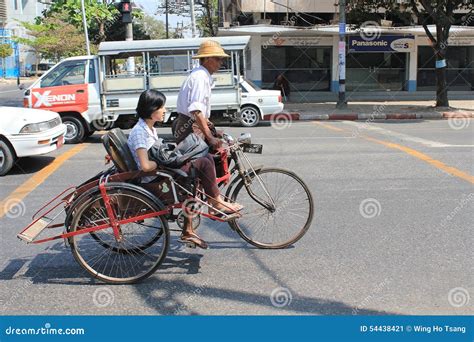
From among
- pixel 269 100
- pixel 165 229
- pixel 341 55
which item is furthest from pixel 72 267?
pixel 341 55

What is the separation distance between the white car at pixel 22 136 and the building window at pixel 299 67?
17.2 metres

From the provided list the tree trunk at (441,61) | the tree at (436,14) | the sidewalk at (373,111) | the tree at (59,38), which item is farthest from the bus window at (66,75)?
→ the tree at (59,38)

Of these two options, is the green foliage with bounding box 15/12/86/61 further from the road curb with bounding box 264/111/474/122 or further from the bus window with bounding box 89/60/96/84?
the bus window with bounding box 89/60/96/84

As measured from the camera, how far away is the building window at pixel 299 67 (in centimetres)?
2500

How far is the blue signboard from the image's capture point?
24953 millimetres

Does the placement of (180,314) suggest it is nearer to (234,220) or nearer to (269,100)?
(234,220)

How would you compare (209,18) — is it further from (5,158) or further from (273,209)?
(273,209)

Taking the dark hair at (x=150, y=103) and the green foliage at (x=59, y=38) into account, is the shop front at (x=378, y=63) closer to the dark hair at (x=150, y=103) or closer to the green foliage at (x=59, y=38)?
the dark hair at (x=150, y=103)

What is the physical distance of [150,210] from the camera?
Answer: 432 cm

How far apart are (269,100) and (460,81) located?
51.3 ft

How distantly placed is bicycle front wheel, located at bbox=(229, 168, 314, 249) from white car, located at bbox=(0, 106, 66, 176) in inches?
197

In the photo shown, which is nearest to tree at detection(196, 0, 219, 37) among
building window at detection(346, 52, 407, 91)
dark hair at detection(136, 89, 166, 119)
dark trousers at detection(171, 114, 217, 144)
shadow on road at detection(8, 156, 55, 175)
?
building window at detection(346, 52, 407, 91)

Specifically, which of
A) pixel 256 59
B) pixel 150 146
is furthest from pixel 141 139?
pixel 256 59

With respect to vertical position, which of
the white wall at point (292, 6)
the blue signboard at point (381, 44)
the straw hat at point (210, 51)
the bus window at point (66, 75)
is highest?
the white wall at point (292, 6)
